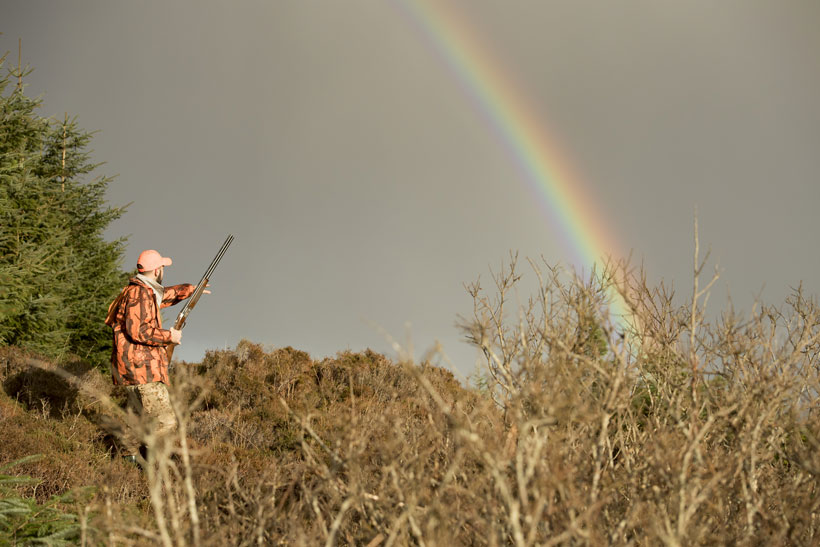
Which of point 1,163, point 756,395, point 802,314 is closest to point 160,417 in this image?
point 756,395

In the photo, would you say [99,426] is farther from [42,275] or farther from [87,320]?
[87,320]

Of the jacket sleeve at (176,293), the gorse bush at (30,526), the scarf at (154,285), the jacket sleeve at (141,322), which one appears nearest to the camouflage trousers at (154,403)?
the jacket sleeve at (141,322)

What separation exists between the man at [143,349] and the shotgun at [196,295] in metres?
0.33

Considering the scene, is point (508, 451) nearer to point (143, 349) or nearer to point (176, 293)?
point (143, 349)

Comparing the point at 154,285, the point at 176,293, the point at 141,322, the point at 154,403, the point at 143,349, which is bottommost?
the point at 154,403

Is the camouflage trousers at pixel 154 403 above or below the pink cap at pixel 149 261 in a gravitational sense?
below

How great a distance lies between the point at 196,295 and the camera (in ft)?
22.2

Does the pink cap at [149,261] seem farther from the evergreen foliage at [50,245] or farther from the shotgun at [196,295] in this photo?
the evergreen foliage at [50,245]

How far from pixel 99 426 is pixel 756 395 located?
689 centimetres

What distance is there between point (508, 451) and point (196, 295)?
516 cm

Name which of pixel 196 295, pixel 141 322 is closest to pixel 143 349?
pixel 141 322

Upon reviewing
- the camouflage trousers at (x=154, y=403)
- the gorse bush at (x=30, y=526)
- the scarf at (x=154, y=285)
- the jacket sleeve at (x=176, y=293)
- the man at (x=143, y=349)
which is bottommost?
the gorse bush at (x=30, y=526)

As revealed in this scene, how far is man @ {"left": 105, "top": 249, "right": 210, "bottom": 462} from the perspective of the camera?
225 inches

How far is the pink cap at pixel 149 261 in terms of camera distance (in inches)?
236
